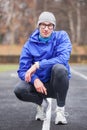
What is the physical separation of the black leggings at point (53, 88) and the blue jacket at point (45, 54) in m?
0.11

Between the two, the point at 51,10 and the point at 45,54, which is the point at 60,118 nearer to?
the point at 45,54

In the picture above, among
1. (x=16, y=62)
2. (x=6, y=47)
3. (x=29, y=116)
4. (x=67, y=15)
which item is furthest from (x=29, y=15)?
(x=29, y=116)

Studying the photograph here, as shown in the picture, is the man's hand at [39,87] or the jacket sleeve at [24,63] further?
the jacket sleeve at [24,63]

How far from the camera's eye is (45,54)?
307 inches

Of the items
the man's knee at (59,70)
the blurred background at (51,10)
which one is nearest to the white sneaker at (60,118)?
the man's knee at (59,70)

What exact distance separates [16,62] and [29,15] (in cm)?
2862

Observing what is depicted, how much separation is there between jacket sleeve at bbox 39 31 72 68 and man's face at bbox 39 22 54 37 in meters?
0.21

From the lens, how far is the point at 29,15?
258 feet

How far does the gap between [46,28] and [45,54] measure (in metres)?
0.36

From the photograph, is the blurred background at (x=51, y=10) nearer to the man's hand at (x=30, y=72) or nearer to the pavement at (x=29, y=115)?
the pavement at (x=29, y=115)

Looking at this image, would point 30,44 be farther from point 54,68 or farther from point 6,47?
point 6,47

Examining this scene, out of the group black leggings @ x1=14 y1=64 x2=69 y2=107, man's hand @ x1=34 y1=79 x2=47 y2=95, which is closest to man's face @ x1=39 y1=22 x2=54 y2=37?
black leggings @ x1=14 y1=64 x2=69 y2=107

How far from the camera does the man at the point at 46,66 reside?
7.62 metres

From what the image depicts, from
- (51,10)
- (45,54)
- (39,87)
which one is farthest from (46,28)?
(51,10)
